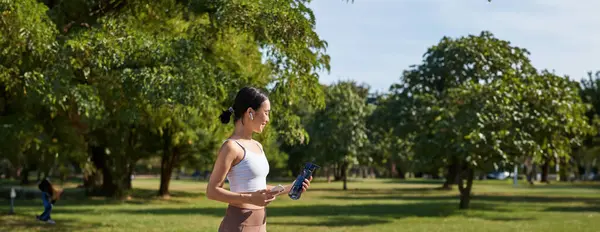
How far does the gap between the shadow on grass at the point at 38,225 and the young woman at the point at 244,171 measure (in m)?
17.1

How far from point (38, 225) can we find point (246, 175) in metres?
18.9

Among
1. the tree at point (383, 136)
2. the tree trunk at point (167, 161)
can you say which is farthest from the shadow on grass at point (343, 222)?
the tree trunk at point (167, 161)

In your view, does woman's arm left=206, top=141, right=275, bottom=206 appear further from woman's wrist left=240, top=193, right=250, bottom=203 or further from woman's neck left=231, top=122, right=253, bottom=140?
woman's neck left=231, top=122, right=253, bottom=140

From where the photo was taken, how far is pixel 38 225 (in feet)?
76.3

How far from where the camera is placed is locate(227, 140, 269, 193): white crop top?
5.89m

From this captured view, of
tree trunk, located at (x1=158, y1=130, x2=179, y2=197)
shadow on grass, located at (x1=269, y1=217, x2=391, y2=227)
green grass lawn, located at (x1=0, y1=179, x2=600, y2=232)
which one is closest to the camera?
green grass lawn, located at (x1=0, y1=179, x2=600, y2=232)

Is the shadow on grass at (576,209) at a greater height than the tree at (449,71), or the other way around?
the tree at (449,71)

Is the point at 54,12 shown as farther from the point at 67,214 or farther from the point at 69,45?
the point at 67,214

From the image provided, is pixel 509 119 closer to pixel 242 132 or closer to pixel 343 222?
pixel 343 222

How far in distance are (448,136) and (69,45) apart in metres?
14.4

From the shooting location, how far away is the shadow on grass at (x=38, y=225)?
22.2 meters

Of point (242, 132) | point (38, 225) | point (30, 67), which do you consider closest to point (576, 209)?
point (38, 225)

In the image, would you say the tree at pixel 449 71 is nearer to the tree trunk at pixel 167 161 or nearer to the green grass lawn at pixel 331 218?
the green grass lawn at pixel 331 218

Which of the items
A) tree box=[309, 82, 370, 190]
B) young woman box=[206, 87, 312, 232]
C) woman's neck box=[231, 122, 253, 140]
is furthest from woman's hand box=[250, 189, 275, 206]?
tree box=[309, 82, 370, 190]
